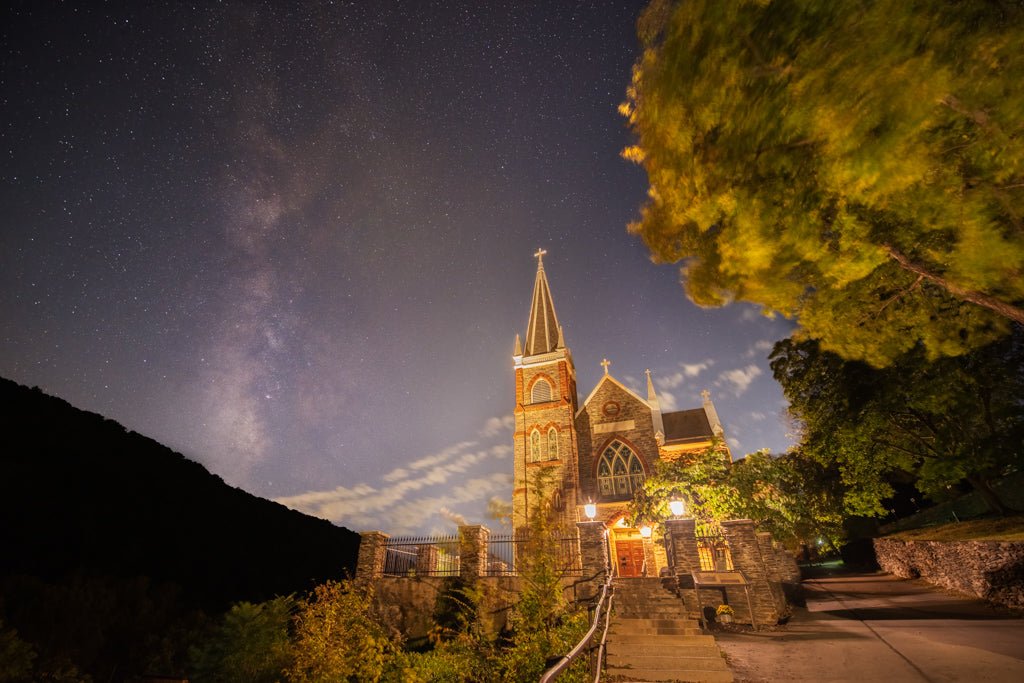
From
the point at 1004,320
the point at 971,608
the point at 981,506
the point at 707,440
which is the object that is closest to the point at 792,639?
the point at 971,608

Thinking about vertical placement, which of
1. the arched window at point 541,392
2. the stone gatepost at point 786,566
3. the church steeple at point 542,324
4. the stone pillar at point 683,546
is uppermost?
the church steeple at point 542,324

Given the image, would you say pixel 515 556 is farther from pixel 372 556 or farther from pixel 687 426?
pixel 687 426

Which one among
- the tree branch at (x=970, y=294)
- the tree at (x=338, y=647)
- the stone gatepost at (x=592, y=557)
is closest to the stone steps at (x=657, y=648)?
the stone gatepost at (x=592, y=557)

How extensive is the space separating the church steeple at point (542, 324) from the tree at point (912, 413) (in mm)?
17515

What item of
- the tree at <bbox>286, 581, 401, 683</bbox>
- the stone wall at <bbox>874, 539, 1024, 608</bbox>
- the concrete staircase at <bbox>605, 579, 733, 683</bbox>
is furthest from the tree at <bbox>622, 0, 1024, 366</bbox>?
the tree at <bbox>286, 581, 401, 683</bbox>

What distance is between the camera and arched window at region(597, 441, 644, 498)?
25.2 m

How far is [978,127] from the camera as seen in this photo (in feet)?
16.6

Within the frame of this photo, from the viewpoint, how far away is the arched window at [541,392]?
2880 cm

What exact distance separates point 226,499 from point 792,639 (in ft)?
51.8

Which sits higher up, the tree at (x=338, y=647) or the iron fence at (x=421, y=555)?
the iron fence at (x=421, y=555)

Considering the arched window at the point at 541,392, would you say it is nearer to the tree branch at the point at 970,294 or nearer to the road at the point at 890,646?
the road at the point at 890,646

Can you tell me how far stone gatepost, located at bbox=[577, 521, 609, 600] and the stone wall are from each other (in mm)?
9299

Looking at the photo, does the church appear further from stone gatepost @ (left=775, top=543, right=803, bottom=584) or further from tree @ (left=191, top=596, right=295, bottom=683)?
tree @ (left=191, top=596, right=295, bottom=683)

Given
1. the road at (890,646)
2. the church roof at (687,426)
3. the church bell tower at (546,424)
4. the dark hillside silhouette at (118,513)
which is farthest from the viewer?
the church roof at (687,426)
